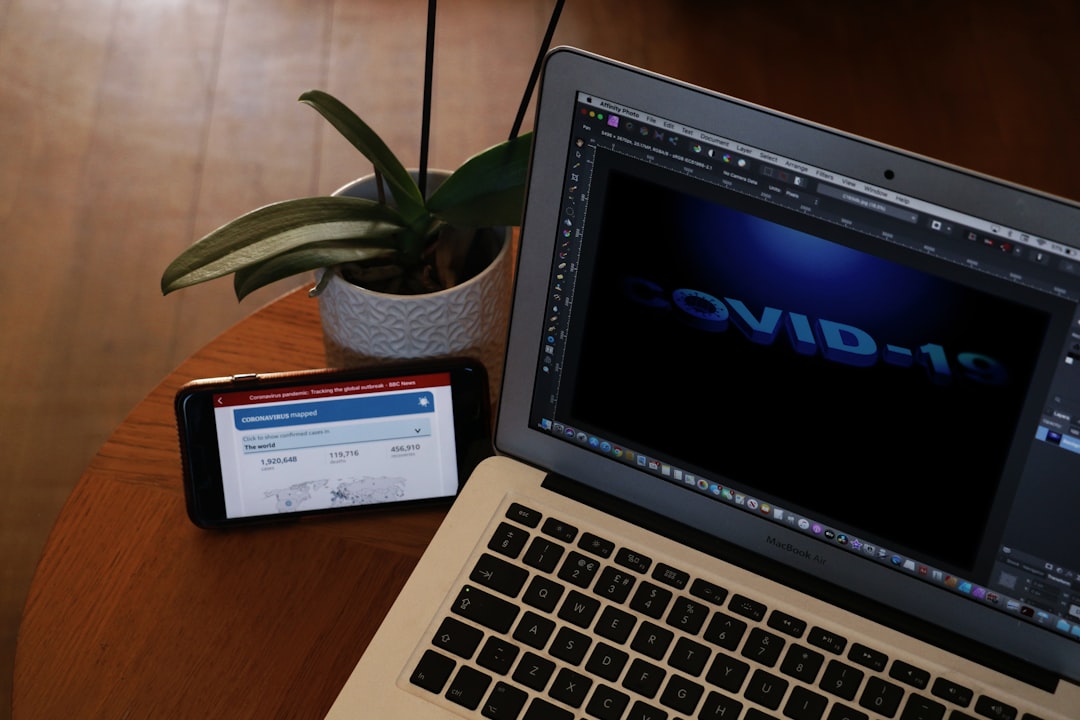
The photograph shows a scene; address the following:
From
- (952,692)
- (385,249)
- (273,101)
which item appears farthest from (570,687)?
(273,101)

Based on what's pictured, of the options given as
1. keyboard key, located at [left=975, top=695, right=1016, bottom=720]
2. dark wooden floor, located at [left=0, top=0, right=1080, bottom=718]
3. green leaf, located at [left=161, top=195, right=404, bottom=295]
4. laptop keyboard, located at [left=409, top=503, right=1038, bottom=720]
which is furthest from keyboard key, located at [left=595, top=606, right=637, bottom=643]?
dark wooden floor, located at [left=0, top=0, right=1080, bottom=718]

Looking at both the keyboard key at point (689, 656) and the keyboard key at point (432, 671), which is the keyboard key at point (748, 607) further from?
the keyboard key at point (432, 671)

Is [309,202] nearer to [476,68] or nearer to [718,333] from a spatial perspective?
[718,333]

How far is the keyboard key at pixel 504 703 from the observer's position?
715 mm

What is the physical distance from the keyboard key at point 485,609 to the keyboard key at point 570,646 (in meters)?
0.03

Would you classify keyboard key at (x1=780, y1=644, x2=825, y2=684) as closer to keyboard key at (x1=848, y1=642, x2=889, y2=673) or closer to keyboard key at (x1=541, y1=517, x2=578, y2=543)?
keyboard key at (x1=848, y1=642, x2=889, y2=673)

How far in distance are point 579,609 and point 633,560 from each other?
0.05m

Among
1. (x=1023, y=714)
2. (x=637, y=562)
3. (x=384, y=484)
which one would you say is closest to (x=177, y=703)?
(x=384, y=484)

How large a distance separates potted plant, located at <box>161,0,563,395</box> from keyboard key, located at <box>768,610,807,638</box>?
31 centimetres

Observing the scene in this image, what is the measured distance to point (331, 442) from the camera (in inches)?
34.1

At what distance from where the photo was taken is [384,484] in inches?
34.8

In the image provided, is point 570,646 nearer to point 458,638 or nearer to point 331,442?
point 458,638

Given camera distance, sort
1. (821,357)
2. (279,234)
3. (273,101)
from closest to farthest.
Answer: (821,357)
(279,234)
(273,101)

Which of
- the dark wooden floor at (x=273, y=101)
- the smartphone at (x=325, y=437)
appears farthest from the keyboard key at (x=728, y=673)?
the dark wooden floor at (x=273, y=101)
